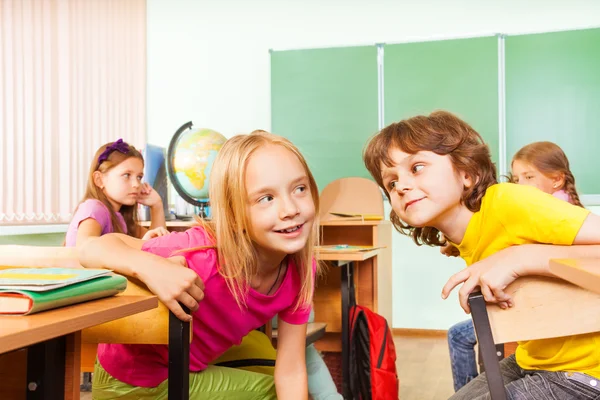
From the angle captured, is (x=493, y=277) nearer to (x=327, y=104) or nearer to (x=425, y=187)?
(x=425, y=187)

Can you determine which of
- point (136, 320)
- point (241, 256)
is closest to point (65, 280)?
point (136, 320)

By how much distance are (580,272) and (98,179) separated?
2.30 meters

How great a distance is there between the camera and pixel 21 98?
138 inches

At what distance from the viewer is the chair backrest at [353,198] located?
9.87 feet

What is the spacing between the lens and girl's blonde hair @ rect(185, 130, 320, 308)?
1.20 metres

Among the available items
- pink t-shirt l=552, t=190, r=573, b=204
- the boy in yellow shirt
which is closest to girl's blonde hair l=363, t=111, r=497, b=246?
the boy in yellow shirt

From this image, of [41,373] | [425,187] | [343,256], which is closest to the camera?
[41,373]

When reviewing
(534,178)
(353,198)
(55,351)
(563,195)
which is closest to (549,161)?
(534,178)

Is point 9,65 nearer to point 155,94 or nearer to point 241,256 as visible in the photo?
point 155,94

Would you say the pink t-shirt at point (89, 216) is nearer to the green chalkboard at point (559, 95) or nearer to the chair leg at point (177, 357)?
the chair leg at point (177, 357)

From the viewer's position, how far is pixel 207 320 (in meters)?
1.28

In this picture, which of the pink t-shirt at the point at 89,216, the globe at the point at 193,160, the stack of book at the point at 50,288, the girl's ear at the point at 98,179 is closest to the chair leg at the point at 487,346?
the stack of book at the point at 50,288

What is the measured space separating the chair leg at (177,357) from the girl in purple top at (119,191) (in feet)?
4.92

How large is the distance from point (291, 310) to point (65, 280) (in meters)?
0.65
